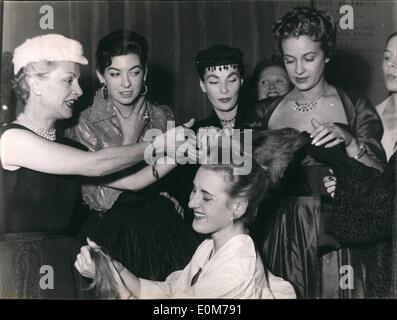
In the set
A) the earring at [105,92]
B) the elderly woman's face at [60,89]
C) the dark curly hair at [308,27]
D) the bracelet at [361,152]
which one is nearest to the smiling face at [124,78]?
the earring at [105,92]

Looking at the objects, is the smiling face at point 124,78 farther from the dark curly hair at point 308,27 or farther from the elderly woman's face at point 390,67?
the elderly woman's face at point 390,67

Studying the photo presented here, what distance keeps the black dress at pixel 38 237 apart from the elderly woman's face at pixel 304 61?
3.47 ft

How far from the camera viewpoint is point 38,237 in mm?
2502

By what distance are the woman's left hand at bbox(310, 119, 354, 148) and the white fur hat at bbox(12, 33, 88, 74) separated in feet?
3.59

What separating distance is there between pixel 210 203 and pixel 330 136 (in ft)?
2.03

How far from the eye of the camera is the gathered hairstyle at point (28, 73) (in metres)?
2.56

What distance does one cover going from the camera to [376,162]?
262 cm

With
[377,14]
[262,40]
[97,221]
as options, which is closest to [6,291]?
[97,221]

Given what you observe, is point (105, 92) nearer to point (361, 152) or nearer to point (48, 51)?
point (48, 51)

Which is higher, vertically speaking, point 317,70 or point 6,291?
point 317,70

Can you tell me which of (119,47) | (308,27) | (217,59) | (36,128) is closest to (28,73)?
(36,128)
